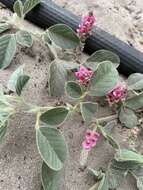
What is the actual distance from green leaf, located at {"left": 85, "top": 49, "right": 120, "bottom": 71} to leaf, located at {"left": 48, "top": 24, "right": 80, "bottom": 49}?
0.08 meters

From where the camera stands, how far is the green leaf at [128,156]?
1.50m

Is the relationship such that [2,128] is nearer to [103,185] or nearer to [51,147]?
[51,147]

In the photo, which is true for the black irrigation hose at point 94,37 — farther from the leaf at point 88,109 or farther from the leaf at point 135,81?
the leaf at point 88,109

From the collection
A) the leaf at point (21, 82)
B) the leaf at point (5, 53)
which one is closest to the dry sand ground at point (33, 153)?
the leaf at point (5, 53)

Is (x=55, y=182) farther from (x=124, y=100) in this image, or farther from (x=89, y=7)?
(x=89, y=7)

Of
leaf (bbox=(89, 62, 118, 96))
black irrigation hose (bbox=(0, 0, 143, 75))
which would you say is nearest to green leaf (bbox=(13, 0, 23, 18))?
black irrigation hose (bbox=(0, 0, 143, 75))

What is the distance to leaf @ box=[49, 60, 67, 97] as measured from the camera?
1688 mm

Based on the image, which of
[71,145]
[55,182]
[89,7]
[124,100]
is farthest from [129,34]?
[55,182]

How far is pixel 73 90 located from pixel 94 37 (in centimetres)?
35

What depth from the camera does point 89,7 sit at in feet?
6.76

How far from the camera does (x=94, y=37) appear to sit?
187 centimetres

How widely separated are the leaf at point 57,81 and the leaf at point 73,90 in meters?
0.12

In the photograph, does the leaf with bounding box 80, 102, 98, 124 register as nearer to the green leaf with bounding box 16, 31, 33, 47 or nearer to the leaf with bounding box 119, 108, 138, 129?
the leaf with bounding box 119, 108, 138, 129

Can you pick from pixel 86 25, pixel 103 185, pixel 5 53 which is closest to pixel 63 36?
pixel 86 25
